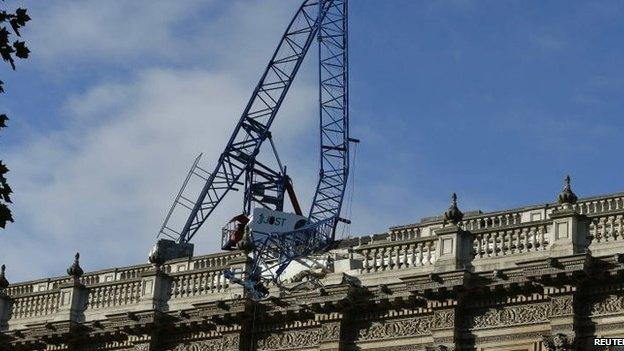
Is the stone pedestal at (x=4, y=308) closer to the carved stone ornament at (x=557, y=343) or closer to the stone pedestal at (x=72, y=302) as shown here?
the stone pedestal at (x=72, y=302)

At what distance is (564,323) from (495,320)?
2.33 metres

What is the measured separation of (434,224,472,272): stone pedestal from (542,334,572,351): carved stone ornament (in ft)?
12.5

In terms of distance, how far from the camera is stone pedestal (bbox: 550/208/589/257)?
50.5 meters

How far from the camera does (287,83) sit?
3701 inches

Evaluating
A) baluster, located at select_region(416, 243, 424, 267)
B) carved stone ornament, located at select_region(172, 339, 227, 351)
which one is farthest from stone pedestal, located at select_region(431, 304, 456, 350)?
carved stone ornament, located at select_region(172, 339, 227, 351)

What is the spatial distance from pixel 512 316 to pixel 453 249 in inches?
108

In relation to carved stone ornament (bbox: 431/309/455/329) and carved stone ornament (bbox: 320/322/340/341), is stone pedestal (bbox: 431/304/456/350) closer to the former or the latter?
carved stone ornament (bbox: 431/309/455/329)

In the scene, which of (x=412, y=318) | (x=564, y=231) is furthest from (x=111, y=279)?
(x=564, y=231)

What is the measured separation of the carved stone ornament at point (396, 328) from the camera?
5297 cm

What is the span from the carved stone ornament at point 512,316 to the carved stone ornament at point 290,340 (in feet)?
17.9

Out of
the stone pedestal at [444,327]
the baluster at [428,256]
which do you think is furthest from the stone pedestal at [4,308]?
the stone pedestal at [444,327]

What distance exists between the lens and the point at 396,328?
53531mm

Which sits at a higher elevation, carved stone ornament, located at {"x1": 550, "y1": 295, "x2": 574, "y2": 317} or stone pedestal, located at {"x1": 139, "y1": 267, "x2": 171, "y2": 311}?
stone pedestal, located at {"x1": 139, "y1": 267, "x2": 171, "y2": 311}

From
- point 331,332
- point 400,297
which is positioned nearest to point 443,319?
point 400,297
